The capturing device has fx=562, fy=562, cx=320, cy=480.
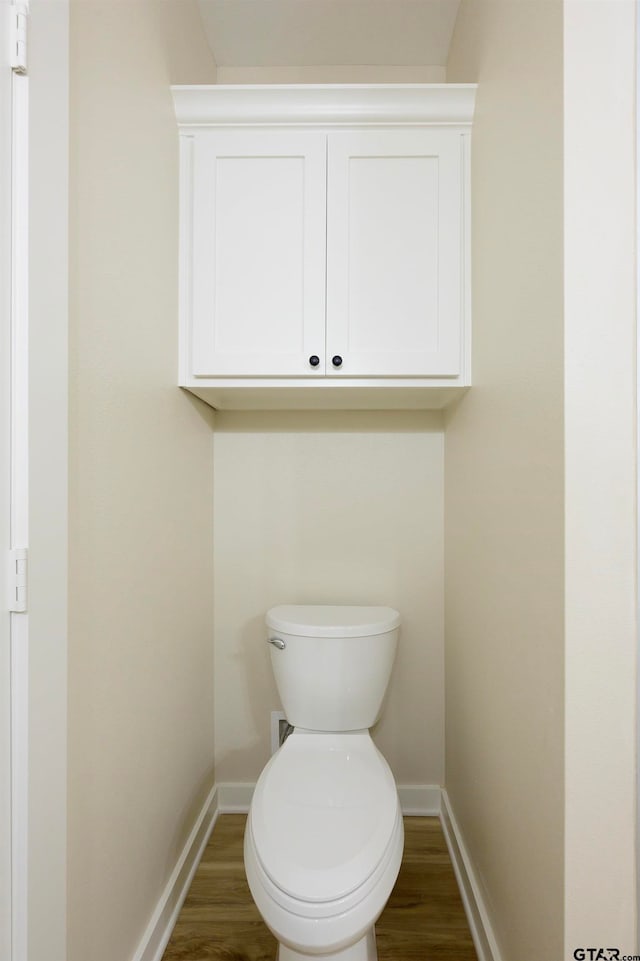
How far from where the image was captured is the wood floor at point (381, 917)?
1370 mm

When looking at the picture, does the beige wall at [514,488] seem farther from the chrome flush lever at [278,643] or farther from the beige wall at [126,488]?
the beige wall at [126,488]

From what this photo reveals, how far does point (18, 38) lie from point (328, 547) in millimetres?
1502

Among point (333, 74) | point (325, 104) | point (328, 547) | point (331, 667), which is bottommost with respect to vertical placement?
point (331, 667)

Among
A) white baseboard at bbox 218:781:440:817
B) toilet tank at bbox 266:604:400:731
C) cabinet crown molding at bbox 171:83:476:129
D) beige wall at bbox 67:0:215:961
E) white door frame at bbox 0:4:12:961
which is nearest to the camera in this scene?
white door frame at bbox 0:4:12:961

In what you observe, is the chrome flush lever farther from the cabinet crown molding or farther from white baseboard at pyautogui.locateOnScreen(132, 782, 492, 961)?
the cabinet crown molding

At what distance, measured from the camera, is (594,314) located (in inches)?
34.4

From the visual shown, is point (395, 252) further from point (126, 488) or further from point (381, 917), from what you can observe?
point (381, 917)

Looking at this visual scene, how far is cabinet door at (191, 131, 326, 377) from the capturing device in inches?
61.1

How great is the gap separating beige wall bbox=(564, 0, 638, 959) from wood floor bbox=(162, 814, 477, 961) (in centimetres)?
71

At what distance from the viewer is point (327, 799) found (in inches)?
50.4

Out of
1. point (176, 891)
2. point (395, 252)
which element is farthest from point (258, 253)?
point (176, 891)

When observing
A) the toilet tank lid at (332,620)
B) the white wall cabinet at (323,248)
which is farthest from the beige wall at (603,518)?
the toilet tank lid at (332,620)

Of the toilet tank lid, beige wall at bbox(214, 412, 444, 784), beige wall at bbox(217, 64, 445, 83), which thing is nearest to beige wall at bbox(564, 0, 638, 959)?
the toilet tank lid

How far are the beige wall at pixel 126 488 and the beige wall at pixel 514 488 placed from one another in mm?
789
